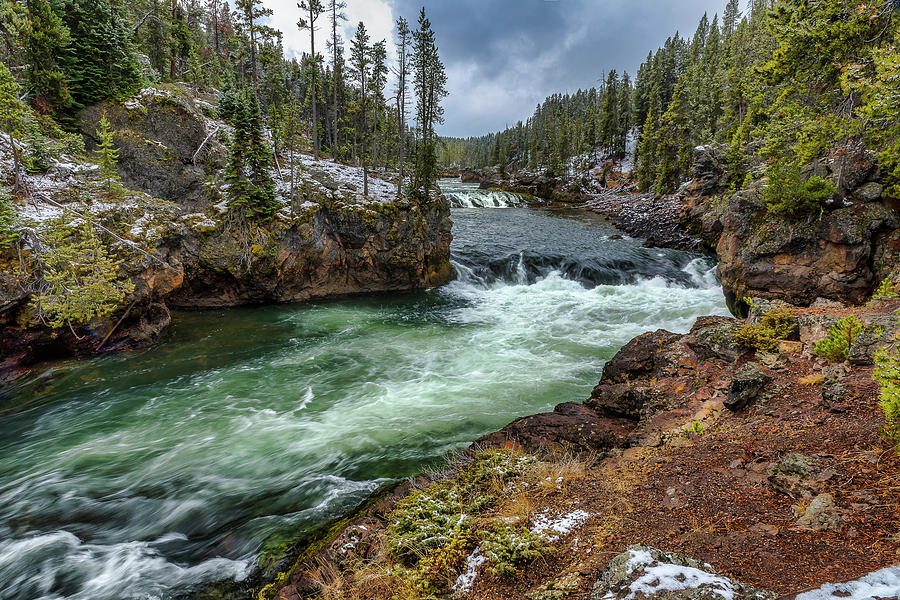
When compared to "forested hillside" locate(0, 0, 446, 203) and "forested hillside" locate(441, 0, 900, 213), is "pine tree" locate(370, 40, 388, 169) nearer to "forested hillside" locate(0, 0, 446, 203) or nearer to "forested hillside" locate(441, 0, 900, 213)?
"forested hillside" locate(0, 0, 446, 203)

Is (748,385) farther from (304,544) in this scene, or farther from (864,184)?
(864,184)

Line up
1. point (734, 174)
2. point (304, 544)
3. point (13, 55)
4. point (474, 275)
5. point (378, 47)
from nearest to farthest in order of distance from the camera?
point (304, 544) → point (13, 55) → point (474, 275) → point (734, 174) → point (378, 47)

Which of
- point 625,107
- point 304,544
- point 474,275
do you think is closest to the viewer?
point 304,544

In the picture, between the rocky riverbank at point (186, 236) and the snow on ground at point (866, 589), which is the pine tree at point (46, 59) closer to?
the rocky riverbank at point (186, 236)

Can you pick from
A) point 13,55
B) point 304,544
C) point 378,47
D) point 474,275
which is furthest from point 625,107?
point 304,544

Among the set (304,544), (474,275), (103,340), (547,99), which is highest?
(547,99)

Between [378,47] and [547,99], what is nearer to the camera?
[378,47]

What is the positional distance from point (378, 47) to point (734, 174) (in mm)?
34677

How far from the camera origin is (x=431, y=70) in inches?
1147

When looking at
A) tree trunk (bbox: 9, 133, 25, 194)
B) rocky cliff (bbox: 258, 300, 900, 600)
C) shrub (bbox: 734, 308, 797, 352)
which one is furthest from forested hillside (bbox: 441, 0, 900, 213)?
tree trunk (bbox: 9, 133, 25, 194)

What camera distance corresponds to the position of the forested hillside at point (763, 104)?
879 cm

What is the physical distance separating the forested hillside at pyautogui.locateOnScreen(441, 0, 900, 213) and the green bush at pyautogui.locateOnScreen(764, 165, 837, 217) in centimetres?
3

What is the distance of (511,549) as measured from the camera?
382 centimetres

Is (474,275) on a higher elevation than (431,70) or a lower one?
lower
